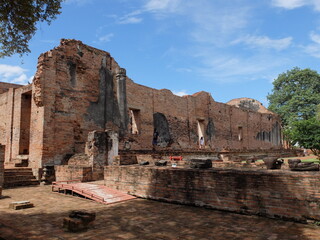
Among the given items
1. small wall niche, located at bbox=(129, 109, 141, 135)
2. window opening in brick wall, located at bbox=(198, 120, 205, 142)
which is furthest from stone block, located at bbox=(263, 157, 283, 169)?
window opening in brick wall, located at bbox=(198, 120, 205, 142)

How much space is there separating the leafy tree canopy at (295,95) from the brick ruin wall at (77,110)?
57.7ft

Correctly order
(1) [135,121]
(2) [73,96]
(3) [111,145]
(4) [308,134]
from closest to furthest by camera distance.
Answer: (3) [111,145] → (2) [73,96] → (4) [308,134] → (1) [135,121]

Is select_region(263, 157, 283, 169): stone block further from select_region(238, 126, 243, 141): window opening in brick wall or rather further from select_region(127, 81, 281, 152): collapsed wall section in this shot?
select_region(238, 126, 243, 141): window opening in brick wall

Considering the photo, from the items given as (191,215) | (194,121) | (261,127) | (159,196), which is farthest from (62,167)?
(261,127)

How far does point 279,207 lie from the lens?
4.43 m

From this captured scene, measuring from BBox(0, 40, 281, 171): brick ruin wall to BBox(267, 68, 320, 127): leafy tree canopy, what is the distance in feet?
57.7

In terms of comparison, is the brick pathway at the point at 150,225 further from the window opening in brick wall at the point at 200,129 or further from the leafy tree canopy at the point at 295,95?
the leafy tree canopy at the point at 295,95

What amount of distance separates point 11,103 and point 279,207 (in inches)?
521

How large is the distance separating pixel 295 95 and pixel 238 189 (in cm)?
3045

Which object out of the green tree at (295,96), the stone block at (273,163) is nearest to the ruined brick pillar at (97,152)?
the stone block at (273,163)

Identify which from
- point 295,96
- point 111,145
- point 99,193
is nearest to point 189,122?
point 111,145

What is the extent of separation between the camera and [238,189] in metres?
4.98

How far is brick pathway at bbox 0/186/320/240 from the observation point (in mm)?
3807

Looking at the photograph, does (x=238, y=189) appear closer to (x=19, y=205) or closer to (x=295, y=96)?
(x=19, y=205)
